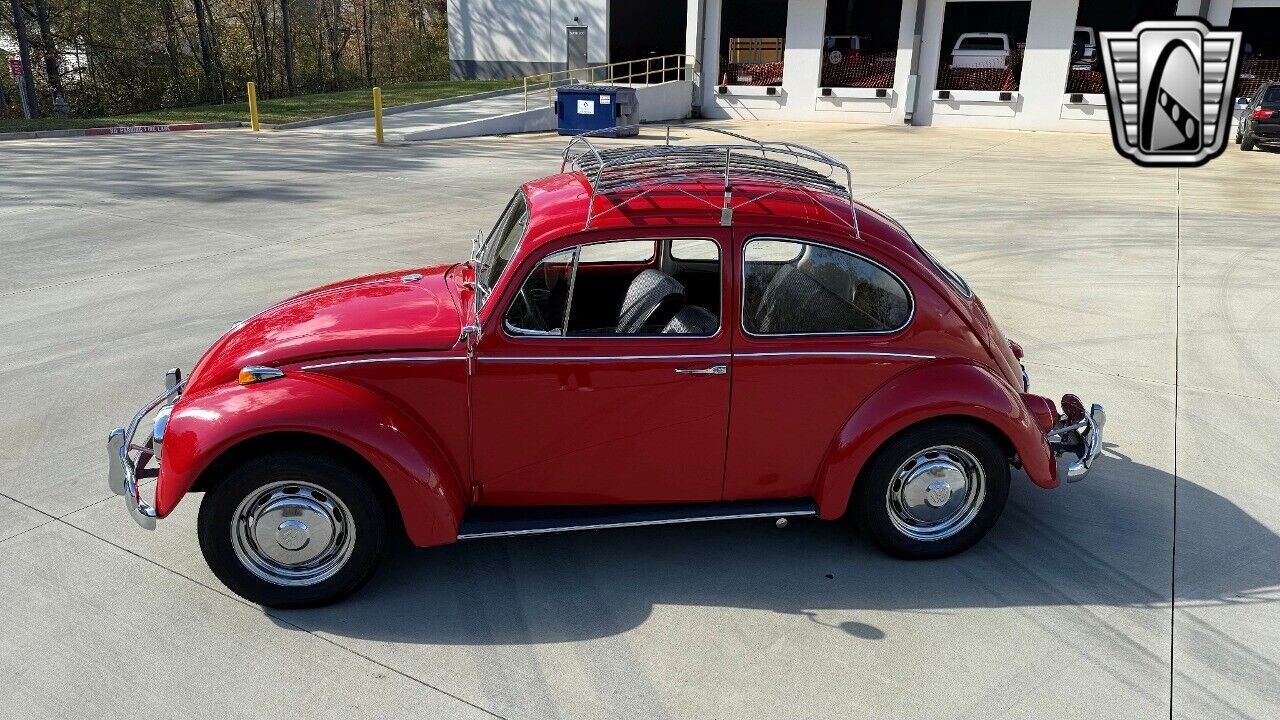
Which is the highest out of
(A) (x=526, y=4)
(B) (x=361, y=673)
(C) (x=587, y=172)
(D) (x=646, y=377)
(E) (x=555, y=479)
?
(A) (x=526, y=4)

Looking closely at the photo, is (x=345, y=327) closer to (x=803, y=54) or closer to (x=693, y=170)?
(x=693, y=170)

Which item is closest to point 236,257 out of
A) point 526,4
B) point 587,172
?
point 587,172

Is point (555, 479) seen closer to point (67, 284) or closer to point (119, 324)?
point (119, 324)

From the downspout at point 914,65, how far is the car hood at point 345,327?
2523cm

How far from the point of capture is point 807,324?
4266 millimetres

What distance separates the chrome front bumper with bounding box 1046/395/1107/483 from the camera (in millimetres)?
4613

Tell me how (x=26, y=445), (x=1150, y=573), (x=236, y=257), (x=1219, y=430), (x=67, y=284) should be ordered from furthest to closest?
(x=236, y=257), (x=67, y=284), (x=1219, y=430), (x=26, y=445), (x=1150, y=573)

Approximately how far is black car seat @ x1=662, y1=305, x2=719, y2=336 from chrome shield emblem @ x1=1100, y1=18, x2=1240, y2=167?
1065 cm

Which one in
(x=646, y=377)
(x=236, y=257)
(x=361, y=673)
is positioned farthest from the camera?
(x=236, y=257)

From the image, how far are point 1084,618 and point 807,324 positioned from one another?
1794mm

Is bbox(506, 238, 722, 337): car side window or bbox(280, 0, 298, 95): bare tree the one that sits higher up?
bbox(280, 0, 298, 95): bare tree

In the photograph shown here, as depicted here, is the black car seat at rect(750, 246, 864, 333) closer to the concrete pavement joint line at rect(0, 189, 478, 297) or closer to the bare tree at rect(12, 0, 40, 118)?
the concrete pavement joint line at rect(0, 189, 478, 297)

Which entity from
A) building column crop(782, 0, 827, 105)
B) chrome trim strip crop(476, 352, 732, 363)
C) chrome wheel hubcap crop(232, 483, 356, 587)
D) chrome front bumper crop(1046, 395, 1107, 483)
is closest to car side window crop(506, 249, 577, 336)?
chrome trim strip crop(476, 352, 732, 363)

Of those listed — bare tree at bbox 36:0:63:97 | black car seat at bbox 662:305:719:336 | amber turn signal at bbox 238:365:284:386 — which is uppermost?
bare tree at bbox 36:0:63:97
